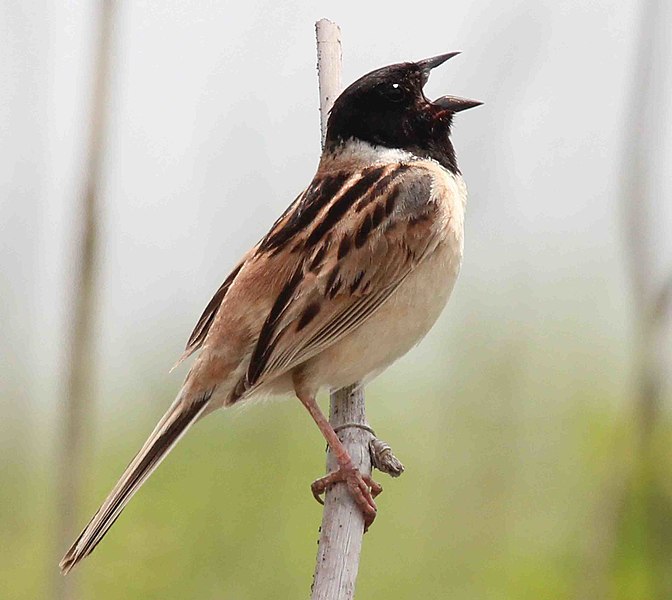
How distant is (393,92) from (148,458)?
161cm

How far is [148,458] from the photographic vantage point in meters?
3.44

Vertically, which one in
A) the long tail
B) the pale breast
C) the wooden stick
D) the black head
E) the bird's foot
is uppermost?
the wooden stick

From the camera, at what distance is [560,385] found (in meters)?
Result: 4.91

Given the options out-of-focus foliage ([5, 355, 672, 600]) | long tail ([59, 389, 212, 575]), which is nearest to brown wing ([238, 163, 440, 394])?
long tail ([59, 389, 212, 575])

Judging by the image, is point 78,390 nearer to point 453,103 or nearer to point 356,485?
point 356,485

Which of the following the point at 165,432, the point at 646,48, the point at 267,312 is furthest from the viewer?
the point at 267,312

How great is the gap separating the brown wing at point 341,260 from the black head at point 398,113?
22 centimetres

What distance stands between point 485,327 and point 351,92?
1.17 metres

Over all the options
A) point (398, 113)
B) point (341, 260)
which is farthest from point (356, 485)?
point (398, 113)

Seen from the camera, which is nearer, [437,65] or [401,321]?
[401,321]

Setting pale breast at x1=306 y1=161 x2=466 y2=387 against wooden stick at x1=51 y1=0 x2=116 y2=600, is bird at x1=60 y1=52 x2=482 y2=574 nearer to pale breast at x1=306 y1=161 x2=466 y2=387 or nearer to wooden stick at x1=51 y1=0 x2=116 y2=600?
pale breast at x1=306 y1=161 x2=466 y2=387

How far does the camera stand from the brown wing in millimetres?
3705

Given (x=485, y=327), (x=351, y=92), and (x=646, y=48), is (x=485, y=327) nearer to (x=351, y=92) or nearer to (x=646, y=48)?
(x=351, y=92)

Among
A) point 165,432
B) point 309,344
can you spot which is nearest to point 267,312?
point 309,344
